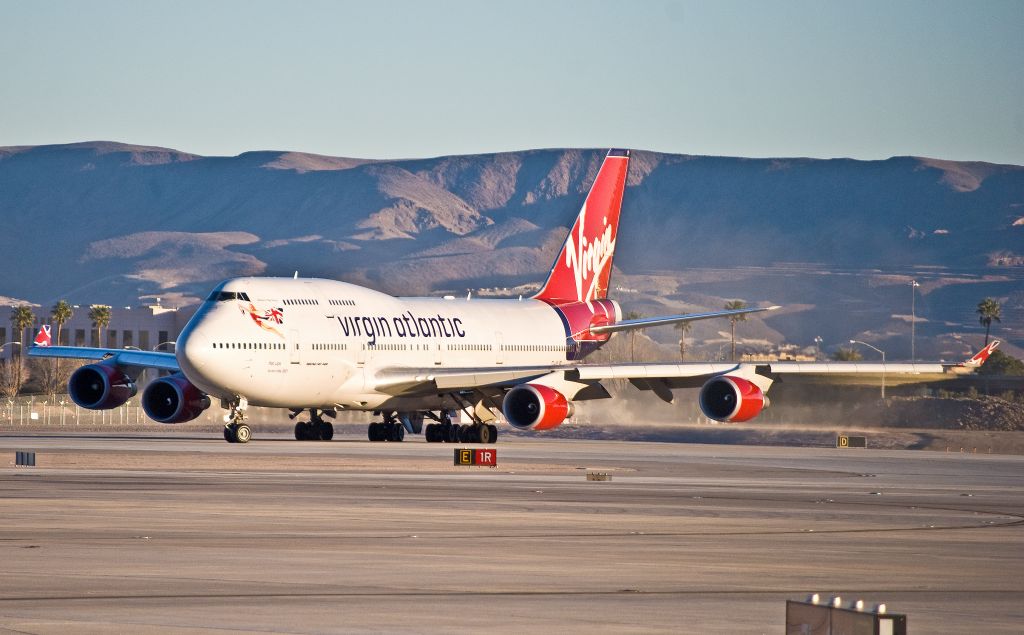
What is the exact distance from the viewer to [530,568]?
59.9 ft

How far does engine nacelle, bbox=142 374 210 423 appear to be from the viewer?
5528 cm

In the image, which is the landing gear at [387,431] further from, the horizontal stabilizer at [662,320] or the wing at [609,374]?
the horizontal stabilizer at [662,320]

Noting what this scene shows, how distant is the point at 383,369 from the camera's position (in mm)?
55125

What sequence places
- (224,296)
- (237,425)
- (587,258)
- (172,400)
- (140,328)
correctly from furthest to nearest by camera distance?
(140,328), (587,258), (172,400), (237,425), (224,296)

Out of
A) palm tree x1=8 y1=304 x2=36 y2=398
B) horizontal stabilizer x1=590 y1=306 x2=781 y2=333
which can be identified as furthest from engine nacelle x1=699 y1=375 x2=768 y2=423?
palm tree x1=8 y1=304 x2=36 y2=398

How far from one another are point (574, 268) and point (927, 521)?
41.6 m

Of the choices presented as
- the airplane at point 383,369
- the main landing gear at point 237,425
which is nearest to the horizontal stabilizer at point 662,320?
the airplane at point 383,369

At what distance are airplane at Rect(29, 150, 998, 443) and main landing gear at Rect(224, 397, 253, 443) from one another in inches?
1.6

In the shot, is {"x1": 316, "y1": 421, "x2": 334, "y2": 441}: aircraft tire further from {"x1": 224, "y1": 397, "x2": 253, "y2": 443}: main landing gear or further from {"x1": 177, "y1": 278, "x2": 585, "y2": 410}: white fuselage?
{"x1": 224, "y1": 397, "x2": 253, "y2": 443}: main landing gear

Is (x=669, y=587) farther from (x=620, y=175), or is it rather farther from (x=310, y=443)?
(x=620, y=175)

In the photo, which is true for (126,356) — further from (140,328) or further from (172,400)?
(140,328)

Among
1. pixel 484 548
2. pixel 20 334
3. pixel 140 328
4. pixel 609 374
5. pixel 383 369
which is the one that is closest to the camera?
pixel 484 548

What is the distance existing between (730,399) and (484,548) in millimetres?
34639

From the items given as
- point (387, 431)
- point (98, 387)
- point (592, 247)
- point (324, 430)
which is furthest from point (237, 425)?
point (592, 247)
